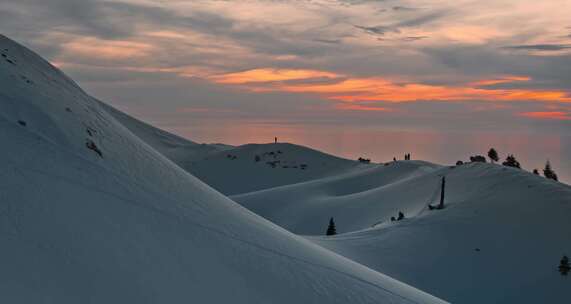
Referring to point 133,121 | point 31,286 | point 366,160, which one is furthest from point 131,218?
point 133,121

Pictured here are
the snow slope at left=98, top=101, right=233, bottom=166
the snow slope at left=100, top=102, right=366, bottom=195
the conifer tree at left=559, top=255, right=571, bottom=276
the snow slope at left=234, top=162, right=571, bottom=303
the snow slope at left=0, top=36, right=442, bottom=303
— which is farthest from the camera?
the snow slope at left=98, top=101, right=233, bottom=166

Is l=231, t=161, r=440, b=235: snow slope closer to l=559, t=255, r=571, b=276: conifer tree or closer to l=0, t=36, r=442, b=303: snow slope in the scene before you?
l=559, t=255, r=571, b=276: conifer tree

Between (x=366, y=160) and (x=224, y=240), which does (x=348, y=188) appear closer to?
(x=366, y=160)

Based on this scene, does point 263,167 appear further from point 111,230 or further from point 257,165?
point 111,230

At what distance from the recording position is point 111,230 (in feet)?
22.8

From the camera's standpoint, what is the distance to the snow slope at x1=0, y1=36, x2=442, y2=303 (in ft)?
19.2

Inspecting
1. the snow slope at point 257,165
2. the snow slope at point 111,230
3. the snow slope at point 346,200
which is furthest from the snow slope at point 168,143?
the snow slope at point 111,230

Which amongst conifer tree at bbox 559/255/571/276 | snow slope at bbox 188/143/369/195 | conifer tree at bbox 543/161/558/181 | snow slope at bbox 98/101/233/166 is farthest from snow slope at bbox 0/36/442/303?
snow slope at bbox 98/101/233/166

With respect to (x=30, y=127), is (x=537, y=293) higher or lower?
lower

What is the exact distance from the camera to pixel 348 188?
68500mm

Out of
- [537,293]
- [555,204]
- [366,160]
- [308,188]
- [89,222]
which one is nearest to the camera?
[89,222]

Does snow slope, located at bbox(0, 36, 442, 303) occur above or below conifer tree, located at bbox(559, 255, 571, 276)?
above

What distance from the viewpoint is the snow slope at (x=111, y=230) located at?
5840mm

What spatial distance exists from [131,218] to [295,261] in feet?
11.5
